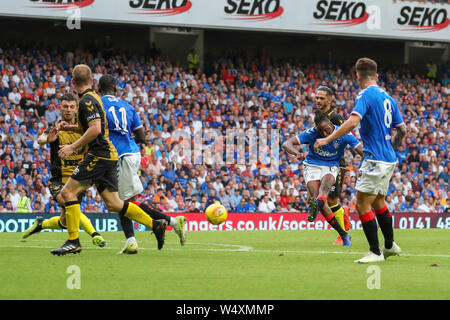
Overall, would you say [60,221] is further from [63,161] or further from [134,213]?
[134,213]

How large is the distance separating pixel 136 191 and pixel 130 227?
50 centimetres

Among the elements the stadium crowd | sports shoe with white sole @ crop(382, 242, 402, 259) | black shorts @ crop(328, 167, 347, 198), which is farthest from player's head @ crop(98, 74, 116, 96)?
the stadium crowd

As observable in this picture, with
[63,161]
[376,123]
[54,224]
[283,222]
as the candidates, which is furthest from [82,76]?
[283,222]

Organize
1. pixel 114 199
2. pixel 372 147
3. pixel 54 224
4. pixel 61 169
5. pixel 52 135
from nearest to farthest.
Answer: pixel 372 147
pixel 114 199
pixel 52 135
pixel 61 169
pixel 54 224

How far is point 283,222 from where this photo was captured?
78.7ft

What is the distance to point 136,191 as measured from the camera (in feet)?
37.1

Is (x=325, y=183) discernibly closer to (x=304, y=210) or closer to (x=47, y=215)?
(x=47, y=215)

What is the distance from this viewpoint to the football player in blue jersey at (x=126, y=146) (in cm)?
1101

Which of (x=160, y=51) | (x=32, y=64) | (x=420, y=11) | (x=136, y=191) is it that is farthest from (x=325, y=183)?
(x=420, y=11)

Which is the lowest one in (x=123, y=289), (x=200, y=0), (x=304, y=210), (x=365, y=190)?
(x=304, y=210)

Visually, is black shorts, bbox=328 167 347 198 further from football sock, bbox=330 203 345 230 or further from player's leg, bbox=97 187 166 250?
player's leg, bbox=97 187 166 250

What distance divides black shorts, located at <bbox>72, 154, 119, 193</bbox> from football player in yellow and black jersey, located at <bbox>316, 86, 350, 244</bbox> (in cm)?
418

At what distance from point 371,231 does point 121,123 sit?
12.2ft
